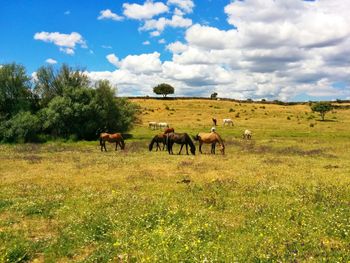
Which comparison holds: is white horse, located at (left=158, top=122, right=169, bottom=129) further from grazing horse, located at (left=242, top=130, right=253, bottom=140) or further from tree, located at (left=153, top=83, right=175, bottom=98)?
tree, located at (left=153, top=83, right=175, bottom=98)

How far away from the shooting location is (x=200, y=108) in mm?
112375

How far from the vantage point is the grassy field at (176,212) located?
1075cm

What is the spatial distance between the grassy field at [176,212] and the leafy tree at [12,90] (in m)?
33.5

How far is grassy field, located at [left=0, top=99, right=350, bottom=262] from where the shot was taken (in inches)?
423

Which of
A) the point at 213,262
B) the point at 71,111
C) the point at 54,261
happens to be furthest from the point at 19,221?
the point at 71,111

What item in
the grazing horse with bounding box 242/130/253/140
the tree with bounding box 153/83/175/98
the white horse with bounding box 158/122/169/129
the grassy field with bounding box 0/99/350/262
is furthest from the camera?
the tree with bounding box 153/83/175/98

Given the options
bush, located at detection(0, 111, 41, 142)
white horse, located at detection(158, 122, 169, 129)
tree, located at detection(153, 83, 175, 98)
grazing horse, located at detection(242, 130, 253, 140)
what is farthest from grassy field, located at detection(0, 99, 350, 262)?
tree, located at detection(153, 83, 175, 98)

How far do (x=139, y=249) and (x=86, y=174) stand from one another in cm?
1497

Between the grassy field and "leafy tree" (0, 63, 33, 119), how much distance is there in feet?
110

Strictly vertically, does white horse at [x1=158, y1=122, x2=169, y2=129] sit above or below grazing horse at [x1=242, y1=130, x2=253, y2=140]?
above

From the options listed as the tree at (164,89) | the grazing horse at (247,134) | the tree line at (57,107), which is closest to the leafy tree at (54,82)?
the tree line at (57,107)

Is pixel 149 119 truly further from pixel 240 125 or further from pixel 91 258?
pixel 91 258

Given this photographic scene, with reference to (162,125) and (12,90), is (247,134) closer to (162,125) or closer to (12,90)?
(162,125)

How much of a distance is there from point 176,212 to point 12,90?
178 feet
